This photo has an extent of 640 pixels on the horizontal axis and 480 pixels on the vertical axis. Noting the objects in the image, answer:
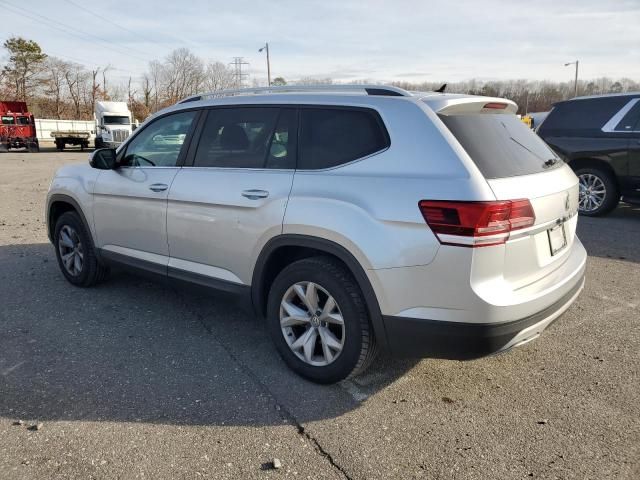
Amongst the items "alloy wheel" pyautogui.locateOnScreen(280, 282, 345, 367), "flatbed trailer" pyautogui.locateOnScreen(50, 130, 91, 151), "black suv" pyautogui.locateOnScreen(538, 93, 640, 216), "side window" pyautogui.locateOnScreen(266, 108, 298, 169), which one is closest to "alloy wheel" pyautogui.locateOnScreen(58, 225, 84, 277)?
"side window" pyautogui.locateOnScreen(266, 108, 298, 169)

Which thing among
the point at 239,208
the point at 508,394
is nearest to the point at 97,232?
the point at 239,208

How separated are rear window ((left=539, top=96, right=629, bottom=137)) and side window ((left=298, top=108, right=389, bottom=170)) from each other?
6.88m

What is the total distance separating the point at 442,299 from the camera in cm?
267

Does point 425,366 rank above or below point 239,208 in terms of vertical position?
below

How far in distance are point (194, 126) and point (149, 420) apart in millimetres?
2229

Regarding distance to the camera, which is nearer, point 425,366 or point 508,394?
point 508,394

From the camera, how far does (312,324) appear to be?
325cm

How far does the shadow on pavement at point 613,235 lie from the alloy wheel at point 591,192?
0.70ft

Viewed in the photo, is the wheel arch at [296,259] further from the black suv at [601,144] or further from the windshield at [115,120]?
the windshield at [115,120]

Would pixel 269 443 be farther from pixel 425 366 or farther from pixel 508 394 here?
pixel 508 394

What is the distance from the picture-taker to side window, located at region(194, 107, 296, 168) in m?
3.45

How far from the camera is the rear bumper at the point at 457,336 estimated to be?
8.72 ft

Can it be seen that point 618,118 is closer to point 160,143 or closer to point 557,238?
point 557,238

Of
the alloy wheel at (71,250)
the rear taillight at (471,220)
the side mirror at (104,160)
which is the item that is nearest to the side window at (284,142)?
the rear taillight at (471,220)
